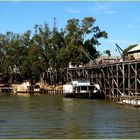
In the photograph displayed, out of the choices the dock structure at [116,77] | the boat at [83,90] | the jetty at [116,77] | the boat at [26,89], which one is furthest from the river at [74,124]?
the boat at [26,89]

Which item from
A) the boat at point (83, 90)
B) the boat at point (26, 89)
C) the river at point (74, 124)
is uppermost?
the boat at point (26, 89)

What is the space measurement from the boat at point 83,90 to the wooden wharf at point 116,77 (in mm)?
1668

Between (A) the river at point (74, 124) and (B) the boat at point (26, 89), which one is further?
(B) the boat at point (26, 89)

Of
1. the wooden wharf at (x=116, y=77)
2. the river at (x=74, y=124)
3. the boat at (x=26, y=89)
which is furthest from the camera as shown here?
the boat at (x=26, y=89)

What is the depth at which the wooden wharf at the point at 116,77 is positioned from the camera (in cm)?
7619

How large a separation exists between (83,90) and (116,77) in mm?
9033

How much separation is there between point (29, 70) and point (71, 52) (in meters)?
18.0

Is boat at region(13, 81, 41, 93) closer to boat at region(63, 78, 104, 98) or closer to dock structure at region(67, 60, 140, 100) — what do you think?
dock structure at region(67, 60, 140, 100)

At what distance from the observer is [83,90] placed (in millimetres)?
90875

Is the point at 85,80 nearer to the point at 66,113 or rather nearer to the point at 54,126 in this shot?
the point at 66,113

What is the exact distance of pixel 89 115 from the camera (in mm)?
54156

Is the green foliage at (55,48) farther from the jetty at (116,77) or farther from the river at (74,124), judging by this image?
the river at (74,124)

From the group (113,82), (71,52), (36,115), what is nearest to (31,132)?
(36,115)

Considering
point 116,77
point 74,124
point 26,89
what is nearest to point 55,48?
point 26,89
